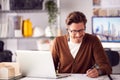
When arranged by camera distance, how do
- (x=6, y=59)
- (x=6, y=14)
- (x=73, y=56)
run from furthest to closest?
1. (x=6, y=14)
2. (x=6, y=59)
3. (x=73, y=56)

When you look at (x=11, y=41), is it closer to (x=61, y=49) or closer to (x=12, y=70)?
(x=61, y=49)

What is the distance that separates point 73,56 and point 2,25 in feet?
7.14

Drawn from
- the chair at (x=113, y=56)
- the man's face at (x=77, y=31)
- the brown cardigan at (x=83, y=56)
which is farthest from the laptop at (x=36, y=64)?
the chair at (x=113, y=56)

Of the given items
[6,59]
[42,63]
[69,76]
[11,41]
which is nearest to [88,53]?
[69,76]

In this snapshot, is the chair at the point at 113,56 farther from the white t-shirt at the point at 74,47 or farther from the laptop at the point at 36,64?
the laptop at the point at 36,64

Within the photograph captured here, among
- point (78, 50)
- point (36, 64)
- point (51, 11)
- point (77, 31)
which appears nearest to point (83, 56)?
point (78, 50)

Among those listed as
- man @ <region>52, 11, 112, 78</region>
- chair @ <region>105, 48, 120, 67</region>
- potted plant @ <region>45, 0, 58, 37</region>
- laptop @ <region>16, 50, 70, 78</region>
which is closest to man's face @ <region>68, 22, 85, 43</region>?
man @ <region>52, 11, 112, 78</region>

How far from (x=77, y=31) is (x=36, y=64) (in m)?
0.57

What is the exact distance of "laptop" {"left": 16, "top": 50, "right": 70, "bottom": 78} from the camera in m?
2.16

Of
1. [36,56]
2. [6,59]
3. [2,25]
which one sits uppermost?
[2,25]

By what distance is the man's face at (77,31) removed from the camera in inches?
99.7

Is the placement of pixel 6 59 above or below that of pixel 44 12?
below

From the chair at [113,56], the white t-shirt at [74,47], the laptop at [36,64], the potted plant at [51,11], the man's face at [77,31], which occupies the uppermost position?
the potted plant at [51,11]

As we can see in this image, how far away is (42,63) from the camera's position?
2184 mm
